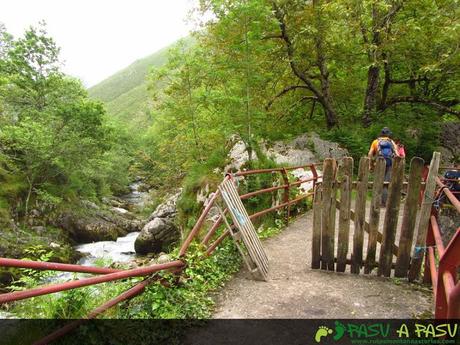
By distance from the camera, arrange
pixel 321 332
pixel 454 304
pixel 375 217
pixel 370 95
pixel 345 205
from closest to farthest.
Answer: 1. pixel 454 304
2. pixel 321 332
3. pixel 375 217
4. pixel 345 205
5. pixel 370 95

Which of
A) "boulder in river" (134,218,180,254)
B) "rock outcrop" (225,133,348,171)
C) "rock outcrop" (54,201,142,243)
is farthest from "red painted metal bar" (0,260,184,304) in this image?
"rock outcrop" (54,201,142,243)

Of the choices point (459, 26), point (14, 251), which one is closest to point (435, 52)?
point (459, 26)

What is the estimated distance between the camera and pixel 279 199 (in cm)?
946

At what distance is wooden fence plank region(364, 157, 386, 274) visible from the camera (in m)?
4.46

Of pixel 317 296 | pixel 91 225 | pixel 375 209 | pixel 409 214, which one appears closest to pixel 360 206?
pixel 375 209

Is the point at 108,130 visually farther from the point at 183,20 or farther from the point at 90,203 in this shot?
the point at 183,20

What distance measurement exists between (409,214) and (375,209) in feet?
1.44

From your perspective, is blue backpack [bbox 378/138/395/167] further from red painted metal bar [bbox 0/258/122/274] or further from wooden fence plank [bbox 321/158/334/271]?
red painted metal bar [bbox 0/258/122/274]

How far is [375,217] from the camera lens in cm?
459

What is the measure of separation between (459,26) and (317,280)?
30.6 feet

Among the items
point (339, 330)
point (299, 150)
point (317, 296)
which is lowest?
point (317, 296)

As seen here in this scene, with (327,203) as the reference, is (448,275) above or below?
above

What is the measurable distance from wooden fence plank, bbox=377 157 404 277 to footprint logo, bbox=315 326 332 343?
164 centimetres

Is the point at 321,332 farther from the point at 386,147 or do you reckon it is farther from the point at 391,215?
the point at 386,147
